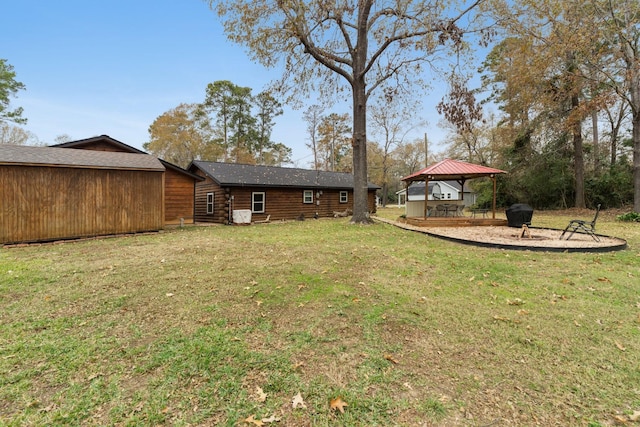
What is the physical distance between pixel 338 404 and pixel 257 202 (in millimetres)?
15181

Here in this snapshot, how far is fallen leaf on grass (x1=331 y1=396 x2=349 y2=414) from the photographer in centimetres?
209

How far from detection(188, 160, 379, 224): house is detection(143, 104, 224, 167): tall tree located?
15879 mm

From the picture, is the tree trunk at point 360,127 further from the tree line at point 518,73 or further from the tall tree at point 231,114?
the tall tree at point 231,114

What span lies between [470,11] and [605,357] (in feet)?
42.3

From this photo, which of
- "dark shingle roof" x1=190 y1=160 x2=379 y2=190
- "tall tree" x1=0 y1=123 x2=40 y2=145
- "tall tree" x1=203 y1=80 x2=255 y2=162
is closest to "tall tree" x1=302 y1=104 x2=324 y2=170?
"tall tree" x1=203 y1=80 x2=255 y2=162

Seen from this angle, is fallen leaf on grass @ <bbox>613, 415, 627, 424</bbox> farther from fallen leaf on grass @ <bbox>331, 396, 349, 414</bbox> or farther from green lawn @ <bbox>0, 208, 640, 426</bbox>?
fallen leaf on grass @ <bbox>331, 396, 349, 414</bbox>

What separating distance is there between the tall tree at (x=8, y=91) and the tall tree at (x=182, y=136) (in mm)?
10350

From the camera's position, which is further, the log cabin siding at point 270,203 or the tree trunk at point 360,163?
the log cabin siding at point 270,203

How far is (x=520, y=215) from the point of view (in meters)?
11.2

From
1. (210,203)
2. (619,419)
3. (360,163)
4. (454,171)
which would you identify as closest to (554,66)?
(454,171)

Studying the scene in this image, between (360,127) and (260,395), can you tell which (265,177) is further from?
(260,395)

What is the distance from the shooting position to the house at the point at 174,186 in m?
15.2

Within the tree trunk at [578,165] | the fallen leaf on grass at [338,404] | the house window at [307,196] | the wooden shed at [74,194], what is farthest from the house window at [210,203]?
the tree trunk at [578,165]

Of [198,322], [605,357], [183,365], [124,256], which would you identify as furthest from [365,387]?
[124,256]
